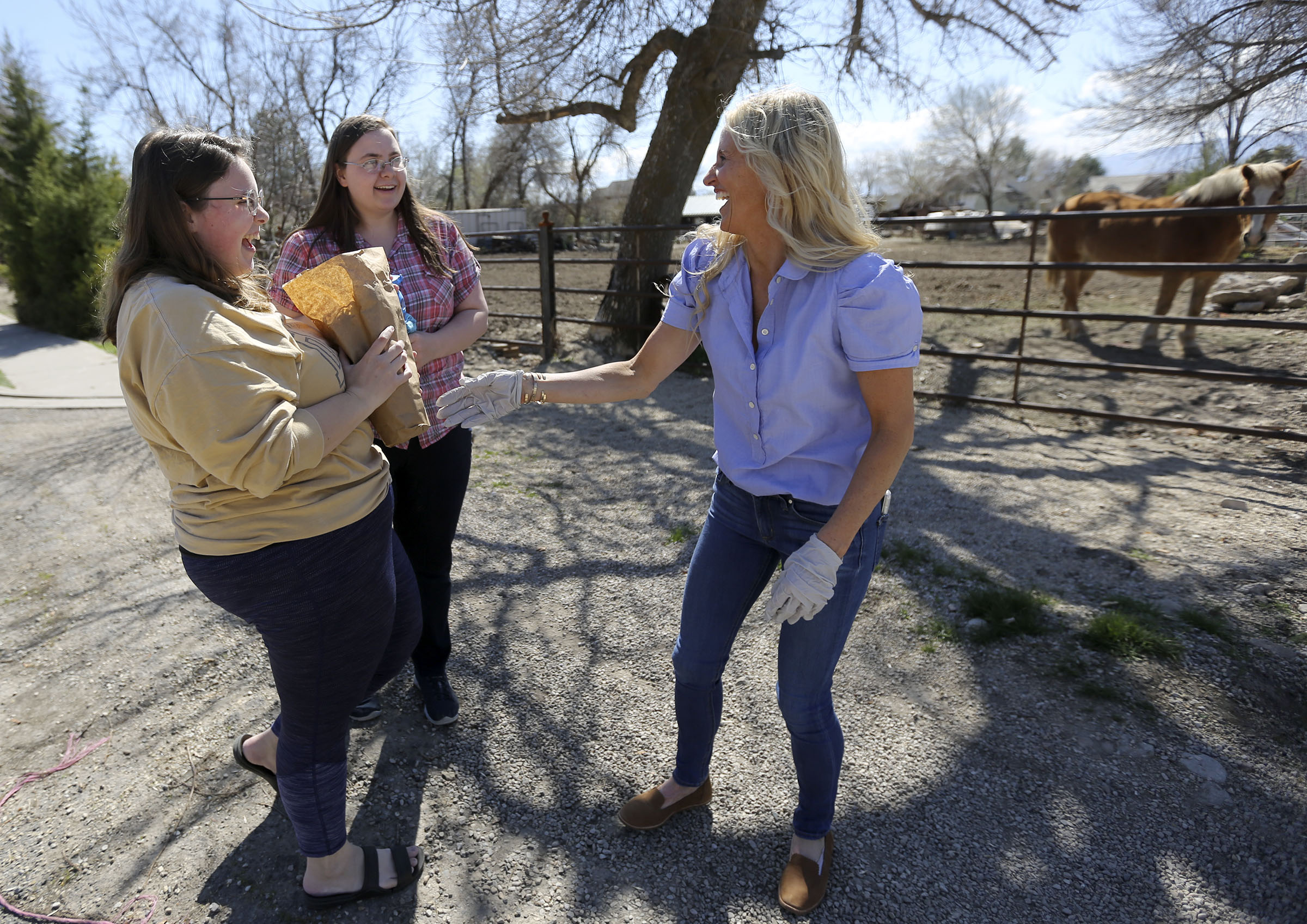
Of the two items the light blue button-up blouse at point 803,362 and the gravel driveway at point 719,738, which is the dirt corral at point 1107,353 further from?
the light blue button-up blouse at point 803,362

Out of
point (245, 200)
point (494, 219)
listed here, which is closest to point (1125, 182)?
point (494, 219)

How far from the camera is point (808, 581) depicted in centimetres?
160

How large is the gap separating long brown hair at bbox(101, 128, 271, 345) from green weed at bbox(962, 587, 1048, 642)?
2.77 m

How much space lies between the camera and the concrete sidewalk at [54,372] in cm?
690

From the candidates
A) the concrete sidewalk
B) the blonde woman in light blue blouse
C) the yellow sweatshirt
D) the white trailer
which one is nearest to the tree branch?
the concrete sidewalk

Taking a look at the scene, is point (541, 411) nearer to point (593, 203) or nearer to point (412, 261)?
point (412, 261)

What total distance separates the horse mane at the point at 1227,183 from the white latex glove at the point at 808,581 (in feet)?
24.4

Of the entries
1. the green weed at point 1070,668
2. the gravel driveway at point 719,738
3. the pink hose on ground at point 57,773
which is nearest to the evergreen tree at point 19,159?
the gravel driveway at point 719,738

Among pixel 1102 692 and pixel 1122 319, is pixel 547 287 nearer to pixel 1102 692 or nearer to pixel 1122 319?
pixel 1122 319

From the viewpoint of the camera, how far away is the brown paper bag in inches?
65.5

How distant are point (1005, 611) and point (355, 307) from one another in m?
2.64

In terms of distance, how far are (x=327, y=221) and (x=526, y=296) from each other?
36.3 ft

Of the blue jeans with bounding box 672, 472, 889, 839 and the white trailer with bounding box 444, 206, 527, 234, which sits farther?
the white trailer with bounding box 444, 206, 527, 234

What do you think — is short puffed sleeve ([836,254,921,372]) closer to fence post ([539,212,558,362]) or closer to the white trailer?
fence post ([539,212,558,362])
